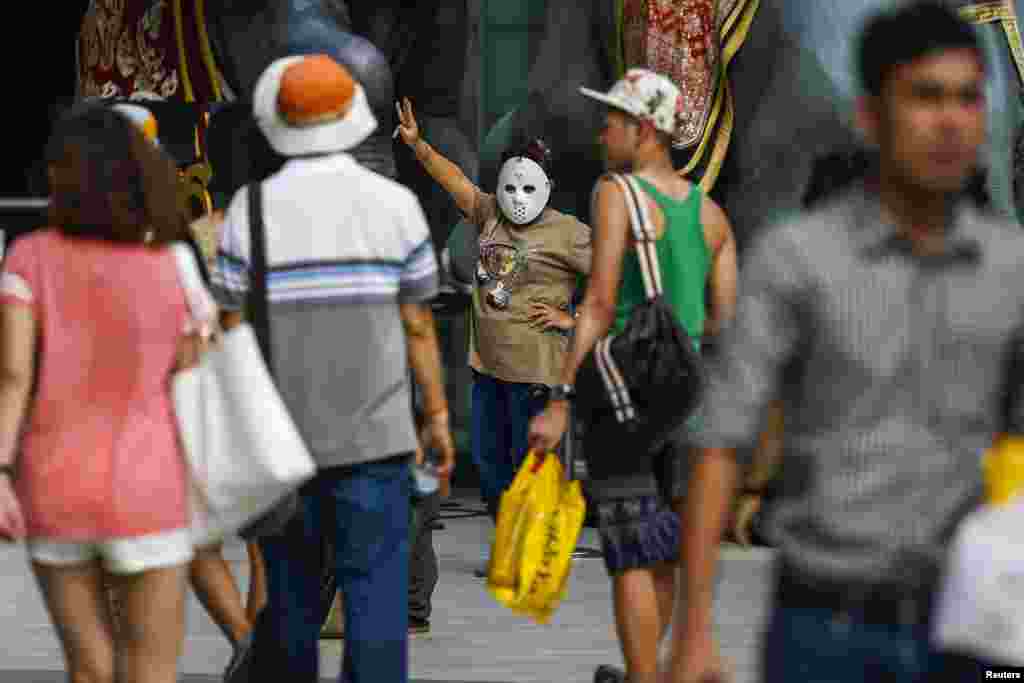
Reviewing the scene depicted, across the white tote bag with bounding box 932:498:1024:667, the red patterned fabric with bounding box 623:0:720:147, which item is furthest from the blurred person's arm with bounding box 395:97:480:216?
the white tote bag with bounding box 932:498:1024:667

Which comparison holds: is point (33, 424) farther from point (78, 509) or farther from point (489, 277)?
point (489, 277)

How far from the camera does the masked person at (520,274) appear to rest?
374 inches

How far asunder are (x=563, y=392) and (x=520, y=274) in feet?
11.0

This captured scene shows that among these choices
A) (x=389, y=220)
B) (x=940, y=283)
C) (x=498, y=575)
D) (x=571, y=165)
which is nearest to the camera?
(x=940, y=283)

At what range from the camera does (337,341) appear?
5.37 metres

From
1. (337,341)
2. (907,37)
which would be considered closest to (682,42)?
(337,341)

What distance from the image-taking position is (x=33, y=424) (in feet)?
16.0

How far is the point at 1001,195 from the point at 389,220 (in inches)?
169

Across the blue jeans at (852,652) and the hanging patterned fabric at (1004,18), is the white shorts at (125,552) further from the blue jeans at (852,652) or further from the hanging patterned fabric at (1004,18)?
the hanging patterned fabric at (1004,18)

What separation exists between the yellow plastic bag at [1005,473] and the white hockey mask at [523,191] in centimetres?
592

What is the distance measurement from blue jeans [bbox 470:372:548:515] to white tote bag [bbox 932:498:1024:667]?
6.18 m

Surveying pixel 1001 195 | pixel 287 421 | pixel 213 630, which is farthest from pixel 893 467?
Result: pixel 1001 195

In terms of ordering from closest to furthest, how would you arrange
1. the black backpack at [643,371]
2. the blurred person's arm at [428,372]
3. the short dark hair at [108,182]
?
the short dark hair at [108,182] → the blurred person's arm at [428,372] → the black backpack at [643,371]

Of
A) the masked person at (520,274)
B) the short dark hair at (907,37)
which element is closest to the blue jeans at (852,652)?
the short dark hair at (907,37)
